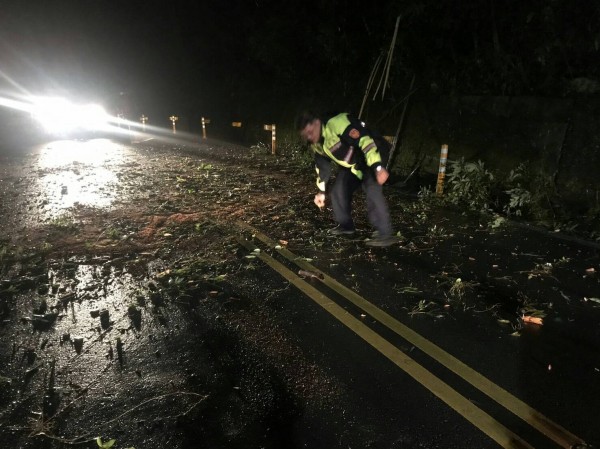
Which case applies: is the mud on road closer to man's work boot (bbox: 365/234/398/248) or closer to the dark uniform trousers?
man's work boot (bbox: 365/234/398/248)

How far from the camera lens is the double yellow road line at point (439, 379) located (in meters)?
2.36

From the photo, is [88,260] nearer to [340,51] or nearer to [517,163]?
[517,163]

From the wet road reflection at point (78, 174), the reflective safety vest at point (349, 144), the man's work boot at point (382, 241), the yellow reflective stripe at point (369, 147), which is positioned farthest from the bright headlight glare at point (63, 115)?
the yellow reflective stripe at point (369, 147)

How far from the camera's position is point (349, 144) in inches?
190

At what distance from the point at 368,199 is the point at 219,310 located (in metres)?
2.54

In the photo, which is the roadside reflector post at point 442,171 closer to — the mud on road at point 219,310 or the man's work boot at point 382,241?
the mud on road at point 219,310

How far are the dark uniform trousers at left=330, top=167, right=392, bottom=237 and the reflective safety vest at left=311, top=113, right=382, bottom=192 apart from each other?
7.3 inches

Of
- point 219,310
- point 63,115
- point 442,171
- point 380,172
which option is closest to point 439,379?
point 219,310

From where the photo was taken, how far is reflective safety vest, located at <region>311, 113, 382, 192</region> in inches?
186

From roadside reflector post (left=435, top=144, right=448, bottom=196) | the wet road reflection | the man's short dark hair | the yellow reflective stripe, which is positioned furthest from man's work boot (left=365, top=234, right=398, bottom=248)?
the wet road reflection

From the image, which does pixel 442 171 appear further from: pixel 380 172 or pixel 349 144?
pixel 349 144

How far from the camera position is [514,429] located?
7.84 ft

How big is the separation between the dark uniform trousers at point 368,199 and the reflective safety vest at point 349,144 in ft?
0.61

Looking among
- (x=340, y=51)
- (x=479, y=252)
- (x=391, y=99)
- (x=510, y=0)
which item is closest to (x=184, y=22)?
(x=340, y=51)
